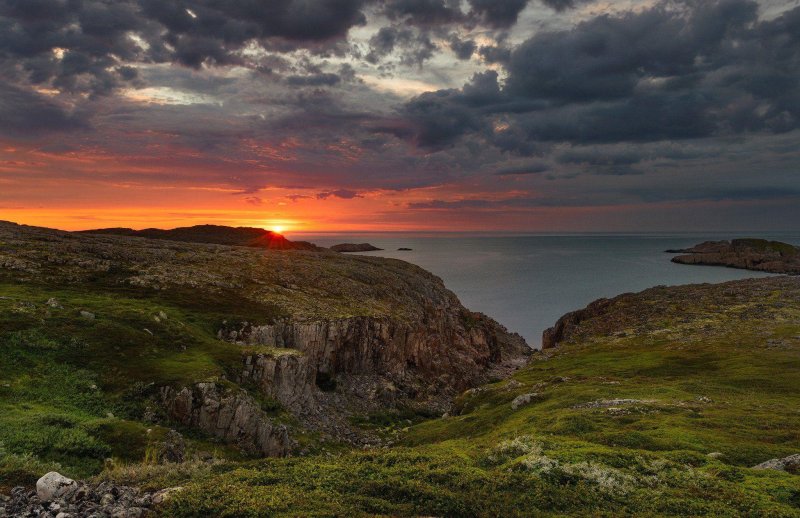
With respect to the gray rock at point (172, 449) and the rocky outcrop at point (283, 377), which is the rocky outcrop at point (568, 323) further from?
the gray rock at point (172, 449)

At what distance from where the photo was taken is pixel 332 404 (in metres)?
60.6

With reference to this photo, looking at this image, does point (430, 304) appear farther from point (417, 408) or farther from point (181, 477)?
point (181, 477)

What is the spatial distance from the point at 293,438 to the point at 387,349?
35597 millimetres

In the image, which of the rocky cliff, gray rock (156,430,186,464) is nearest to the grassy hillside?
gray rock (156,430,186,464)

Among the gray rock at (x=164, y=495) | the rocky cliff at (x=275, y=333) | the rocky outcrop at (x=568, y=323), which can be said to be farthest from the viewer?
the rocky outcrop at (x=568, y=323)

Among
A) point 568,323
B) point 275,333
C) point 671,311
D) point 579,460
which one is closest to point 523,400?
point 579,460

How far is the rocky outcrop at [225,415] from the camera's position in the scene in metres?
36.6

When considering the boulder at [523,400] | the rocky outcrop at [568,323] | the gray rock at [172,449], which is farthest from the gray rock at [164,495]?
the rocky outcrop at [568,323]

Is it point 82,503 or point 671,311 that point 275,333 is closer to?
point 82,503

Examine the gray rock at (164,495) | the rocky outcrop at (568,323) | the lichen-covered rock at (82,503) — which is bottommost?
the rocky outcrop at (568,323)

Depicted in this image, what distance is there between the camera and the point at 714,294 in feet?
448

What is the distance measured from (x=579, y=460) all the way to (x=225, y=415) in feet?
94.0

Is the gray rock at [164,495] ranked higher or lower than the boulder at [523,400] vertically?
higher

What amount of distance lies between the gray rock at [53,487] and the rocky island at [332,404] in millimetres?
100
